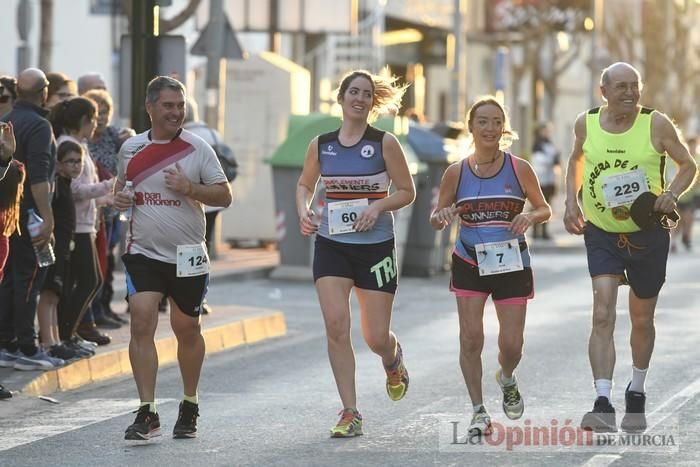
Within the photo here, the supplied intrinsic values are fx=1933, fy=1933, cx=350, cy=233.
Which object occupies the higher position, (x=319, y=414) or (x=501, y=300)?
(x=501, y=300)

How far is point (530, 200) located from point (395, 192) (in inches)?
26.7

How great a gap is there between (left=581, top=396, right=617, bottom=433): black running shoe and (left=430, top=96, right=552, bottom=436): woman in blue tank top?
0.37 metres

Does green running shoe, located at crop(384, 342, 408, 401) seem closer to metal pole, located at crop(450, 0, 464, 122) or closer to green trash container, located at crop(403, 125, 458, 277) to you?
green trash container, located at crop(403, 125, 458, 277)

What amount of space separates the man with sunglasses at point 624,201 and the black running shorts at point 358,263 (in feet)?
3.12

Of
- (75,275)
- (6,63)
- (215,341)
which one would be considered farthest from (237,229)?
(75,275)

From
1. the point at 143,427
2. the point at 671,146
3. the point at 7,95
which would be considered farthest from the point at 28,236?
the point at 671,146

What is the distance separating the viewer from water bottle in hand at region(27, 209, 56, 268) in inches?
446

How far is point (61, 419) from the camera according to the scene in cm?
1040

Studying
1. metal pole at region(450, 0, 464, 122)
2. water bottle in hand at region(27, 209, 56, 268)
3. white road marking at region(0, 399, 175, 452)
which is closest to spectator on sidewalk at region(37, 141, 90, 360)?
water bottle in hand at region(27, 209, 56, 268)

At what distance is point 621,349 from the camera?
14.0 m

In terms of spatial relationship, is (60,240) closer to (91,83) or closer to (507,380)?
(91,83)

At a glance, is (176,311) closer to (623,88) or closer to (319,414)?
(319,414)

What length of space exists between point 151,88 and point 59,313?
342cm

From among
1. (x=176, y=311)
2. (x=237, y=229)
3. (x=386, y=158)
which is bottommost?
(x=237, y=229)
